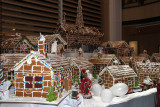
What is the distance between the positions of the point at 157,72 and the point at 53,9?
470 centimetres

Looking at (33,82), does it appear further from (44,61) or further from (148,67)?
(148,67)

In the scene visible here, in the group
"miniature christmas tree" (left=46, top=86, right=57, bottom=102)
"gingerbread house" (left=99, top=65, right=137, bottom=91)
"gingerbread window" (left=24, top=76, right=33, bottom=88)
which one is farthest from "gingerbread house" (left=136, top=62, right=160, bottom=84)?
"gingerbread window" (left=24, top=76, right=33, bottom=88)

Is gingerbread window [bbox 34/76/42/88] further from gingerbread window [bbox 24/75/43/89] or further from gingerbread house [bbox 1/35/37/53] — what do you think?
gingerbread house [bbox 1/35/37/53]

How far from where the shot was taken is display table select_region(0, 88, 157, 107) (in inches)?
89.6

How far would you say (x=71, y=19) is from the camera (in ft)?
24.6

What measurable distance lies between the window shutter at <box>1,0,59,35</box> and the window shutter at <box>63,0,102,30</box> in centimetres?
66

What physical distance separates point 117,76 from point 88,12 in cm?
611

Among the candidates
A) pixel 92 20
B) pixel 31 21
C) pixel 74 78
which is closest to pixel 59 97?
pixel 74 78

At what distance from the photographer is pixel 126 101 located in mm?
2619

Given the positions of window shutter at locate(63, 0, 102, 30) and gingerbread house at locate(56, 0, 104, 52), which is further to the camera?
window shutter at locate(63, 0, 102, 30)

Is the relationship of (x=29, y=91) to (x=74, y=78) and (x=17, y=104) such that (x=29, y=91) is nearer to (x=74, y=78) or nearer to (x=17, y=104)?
(x=17, y=104)

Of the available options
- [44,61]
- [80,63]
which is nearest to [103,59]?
[80,63]

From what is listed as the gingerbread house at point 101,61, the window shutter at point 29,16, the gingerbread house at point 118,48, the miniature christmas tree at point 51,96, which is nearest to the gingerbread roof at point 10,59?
the miniature christmas tree at point 51,96

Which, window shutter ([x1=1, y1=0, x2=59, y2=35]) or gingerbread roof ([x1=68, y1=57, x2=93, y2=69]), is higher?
window shutter ([x1=1, y1=0, x2=59, y2=35])
